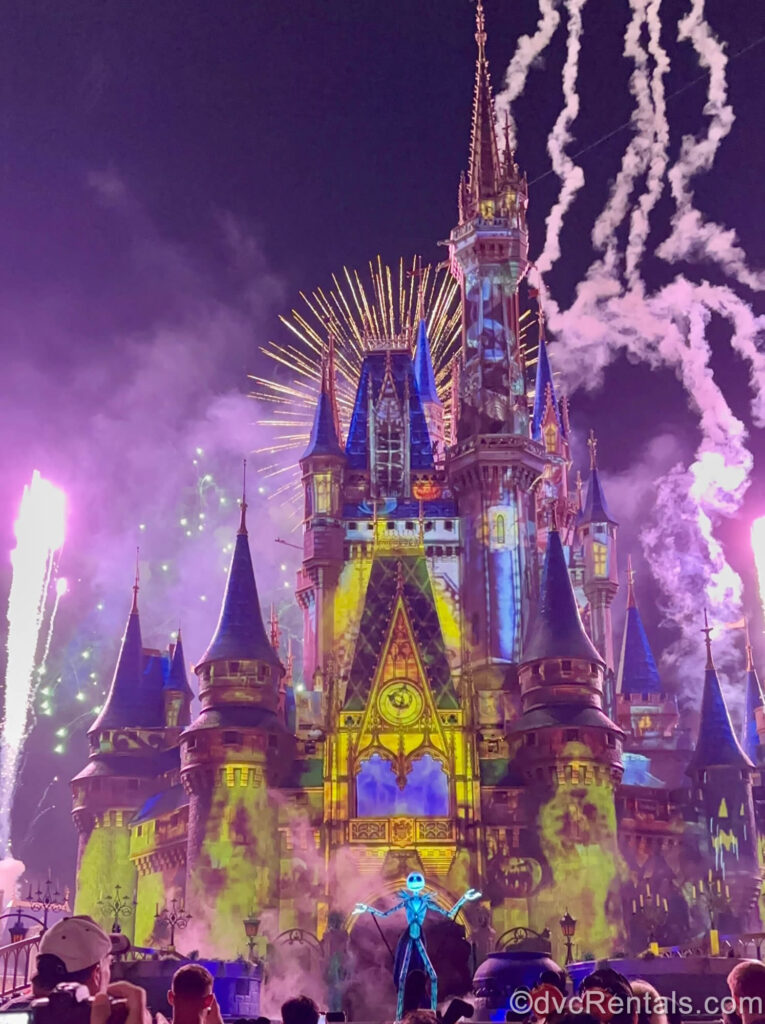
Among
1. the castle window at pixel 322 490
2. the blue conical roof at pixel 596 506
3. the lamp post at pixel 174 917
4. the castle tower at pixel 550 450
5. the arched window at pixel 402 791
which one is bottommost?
the lamp post at pixel 174 917

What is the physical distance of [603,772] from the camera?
159 feet

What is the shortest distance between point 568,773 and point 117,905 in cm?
1947

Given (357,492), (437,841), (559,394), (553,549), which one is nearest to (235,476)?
(559,394)

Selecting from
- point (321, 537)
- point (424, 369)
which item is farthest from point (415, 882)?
point (424, 369)

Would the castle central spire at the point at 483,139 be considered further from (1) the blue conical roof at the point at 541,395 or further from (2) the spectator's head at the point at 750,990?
(2) the spectator's head at the point at 750,990

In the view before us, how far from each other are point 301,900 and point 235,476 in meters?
53.3

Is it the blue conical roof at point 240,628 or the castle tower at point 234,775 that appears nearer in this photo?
the castle tower at point 234,775

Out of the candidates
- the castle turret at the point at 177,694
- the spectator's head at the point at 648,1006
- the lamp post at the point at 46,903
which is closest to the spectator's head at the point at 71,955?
the spectator's head at the point at 648,1006

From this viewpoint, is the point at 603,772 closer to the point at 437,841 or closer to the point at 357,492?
the point at 437,841

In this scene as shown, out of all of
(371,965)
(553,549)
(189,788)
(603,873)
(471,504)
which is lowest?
(371,965)

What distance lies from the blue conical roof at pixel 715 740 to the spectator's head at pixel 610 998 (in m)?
45.8

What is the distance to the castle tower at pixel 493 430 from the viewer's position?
57.3 metres

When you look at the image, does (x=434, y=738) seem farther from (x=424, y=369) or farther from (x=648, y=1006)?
(x=648, y=1006)

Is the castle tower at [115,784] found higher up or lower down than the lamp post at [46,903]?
higher up
